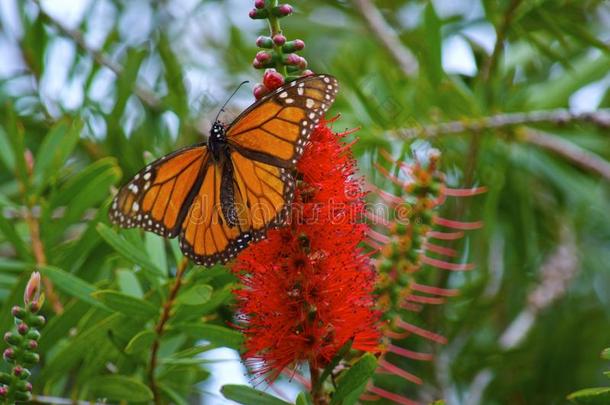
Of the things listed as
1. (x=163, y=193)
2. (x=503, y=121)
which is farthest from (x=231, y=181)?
(x=503, y=121)

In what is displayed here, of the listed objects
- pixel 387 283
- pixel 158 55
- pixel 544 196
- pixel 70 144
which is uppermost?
pixel 158 55

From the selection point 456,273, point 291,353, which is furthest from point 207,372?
point 456,273

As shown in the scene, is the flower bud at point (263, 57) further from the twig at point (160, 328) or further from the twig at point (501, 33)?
the twig at point (501, 33)

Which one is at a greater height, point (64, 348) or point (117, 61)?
point (117, 61)

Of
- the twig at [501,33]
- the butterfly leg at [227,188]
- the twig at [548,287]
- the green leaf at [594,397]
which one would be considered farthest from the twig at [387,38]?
the green leaf at [594,397]

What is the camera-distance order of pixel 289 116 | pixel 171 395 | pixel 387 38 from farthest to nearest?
pixel 387 38
pixel 171 395
pixel 289 116

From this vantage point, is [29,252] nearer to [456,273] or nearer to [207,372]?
[207,372]

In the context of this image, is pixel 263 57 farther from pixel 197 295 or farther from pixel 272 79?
pixel 197 295
